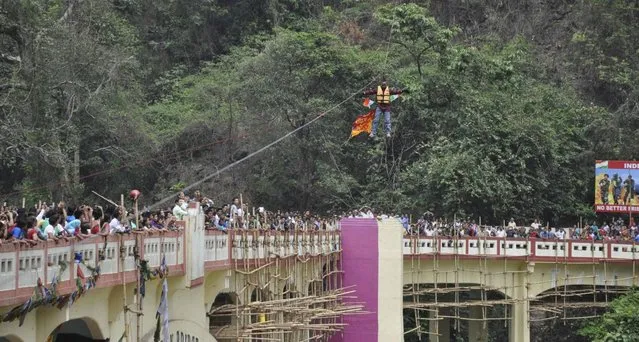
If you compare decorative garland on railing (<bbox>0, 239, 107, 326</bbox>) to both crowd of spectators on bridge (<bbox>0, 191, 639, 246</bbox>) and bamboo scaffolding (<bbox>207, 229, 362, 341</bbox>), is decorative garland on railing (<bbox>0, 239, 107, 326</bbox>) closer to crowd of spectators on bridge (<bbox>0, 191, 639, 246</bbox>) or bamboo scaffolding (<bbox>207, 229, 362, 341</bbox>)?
crowd of spectators on bridge (<bbox>0, 191, 639, 246</bbox>)

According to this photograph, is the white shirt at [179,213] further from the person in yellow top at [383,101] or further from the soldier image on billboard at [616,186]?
the soldier image on billboard at [616,186]

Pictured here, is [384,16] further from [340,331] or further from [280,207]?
[340,331]

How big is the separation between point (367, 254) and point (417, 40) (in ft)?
57.7

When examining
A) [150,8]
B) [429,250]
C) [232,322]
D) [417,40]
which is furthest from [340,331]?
[150,8]

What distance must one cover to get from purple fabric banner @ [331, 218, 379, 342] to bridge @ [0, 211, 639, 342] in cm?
4

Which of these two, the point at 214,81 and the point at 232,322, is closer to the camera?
the point at 232,322

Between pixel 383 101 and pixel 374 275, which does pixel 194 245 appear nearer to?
pixel 374 275

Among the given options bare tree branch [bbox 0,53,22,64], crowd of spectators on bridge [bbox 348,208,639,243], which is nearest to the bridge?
crowd of spectators on bridge [bbox 348,208,639,243]

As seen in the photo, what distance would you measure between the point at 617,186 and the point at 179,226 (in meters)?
29.0

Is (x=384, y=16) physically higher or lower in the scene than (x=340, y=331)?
higher

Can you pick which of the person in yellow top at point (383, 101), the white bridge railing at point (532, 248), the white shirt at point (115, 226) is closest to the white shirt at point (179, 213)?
the white shirt at point (115, 226)

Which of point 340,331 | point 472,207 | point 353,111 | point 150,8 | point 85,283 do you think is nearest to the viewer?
point 85,283

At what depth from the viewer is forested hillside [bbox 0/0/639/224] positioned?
175ft

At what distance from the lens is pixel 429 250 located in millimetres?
47344
